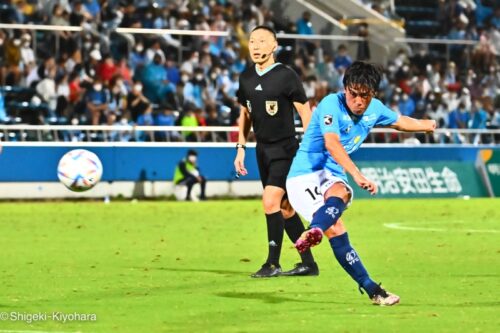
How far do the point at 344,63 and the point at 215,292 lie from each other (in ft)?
77.2

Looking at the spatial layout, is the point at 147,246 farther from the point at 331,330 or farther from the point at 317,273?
the point at 331,330

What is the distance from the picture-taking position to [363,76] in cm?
960

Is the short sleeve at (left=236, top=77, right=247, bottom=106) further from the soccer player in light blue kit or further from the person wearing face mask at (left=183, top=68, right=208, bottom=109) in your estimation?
the person wearing face mask at (left=183, top=68, right=208, bottom=109)

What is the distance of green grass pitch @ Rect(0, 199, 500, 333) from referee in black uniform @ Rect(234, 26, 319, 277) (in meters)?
0.53

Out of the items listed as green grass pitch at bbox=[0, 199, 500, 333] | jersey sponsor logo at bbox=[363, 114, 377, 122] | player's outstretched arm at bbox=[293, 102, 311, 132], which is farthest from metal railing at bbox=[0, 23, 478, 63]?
jersey sponsor logo at bbox=[363, 114, 377, 122]

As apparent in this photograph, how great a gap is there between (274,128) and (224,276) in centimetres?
158

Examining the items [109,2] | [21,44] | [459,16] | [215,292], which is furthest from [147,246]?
[459,16]

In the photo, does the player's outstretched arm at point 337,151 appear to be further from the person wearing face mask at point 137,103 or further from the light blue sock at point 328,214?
the person wearing face mask at point 137,103

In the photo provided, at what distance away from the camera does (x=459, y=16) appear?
38.1 m

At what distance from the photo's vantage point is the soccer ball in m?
17.4

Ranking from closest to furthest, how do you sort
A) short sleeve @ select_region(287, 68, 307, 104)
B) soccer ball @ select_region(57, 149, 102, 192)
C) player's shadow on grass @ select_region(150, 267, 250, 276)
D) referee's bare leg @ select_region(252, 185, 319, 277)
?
referee's bare leg @ select_region(252, 185, 319, 277) < short sleeve @ select_region(287, 68, 307, 104) < player's shadow on grass @ select_region(150, 267, 250, 276) < soccer ball @ select_region(57, 149, 102, 192)

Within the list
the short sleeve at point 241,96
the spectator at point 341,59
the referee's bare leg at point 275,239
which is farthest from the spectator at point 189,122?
the referee's bare leg at point 275,239

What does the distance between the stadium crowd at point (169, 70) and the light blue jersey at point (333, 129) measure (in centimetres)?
1743

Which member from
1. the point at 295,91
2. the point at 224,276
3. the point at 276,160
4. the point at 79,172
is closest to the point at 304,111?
the point at 295,91
